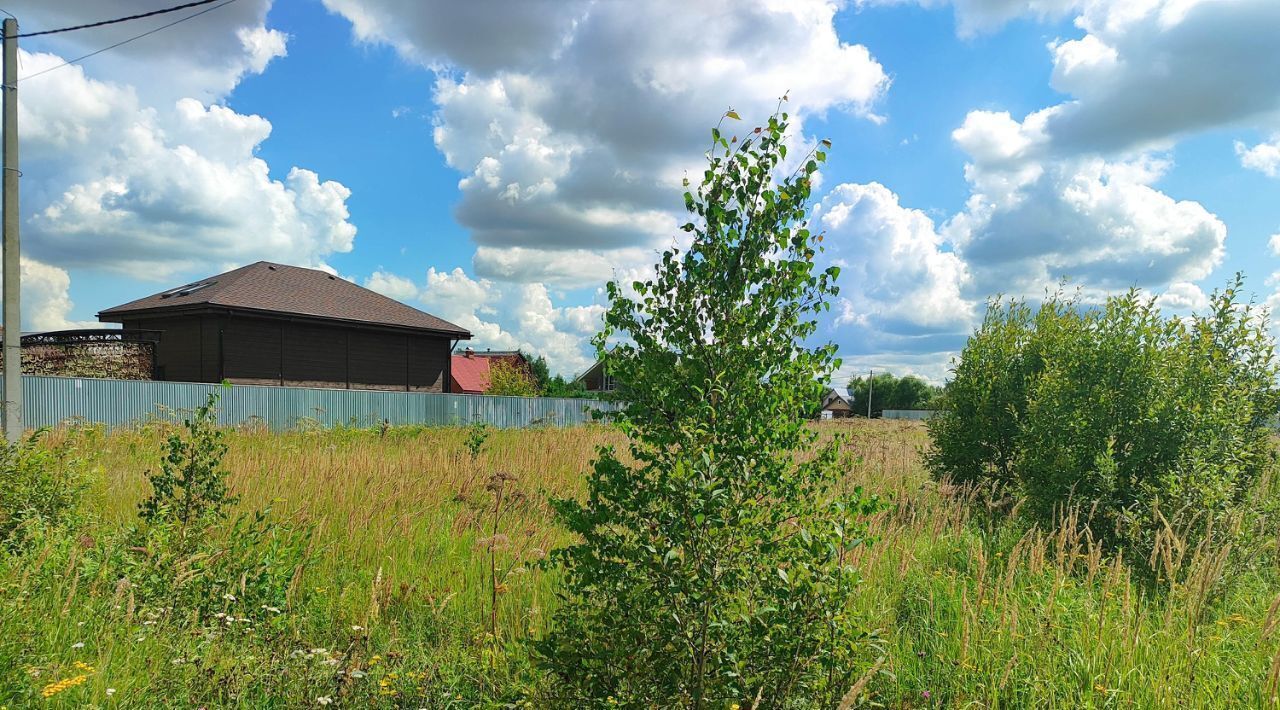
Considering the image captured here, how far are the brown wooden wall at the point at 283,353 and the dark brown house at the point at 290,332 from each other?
4 centimetres

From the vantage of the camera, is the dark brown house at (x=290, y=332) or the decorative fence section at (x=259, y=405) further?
the dark brown house at (x=290, y=332)

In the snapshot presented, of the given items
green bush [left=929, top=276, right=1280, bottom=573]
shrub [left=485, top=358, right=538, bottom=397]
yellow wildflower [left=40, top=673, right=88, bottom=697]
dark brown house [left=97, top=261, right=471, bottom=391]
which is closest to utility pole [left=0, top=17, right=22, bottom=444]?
yellow wildflower [left=40, top=673, right=88, bottom=697]

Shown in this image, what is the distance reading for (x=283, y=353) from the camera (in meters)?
25.5

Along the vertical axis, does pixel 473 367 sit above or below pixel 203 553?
above

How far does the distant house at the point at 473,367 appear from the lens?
152ft

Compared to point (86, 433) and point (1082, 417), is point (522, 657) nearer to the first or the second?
point (1082, 417)

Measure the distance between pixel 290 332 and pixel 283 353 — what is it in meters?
0.85

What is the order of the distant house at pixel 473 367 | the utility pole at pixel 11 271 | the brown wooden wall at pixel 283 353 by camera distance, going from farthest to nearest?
1. the distant house at pixel 473 367
2. the brown wooden wall at pixel 283 353
3. the utility pole at pixel 11 271

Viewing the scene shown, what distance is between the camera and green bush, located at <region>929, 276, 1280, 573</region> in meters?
5.87

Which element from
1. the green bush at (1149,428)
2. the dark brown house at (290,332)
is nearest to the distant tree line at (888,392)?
the dark brown house at (290,332)

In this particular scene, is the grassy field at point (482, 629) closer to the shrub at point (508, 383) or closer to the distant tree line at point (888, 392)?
the shrub at point (508, 383)

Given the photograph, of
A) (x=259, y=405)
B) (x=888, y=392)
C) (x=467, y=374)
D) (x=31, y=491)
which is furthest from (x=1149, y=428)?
(x=888, y=392)

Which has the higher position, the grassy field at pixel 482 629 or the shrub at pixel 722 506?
the shrub at pixel 722 506

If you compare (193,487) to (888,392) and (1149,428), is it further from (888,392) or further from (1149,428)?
(888,392)
